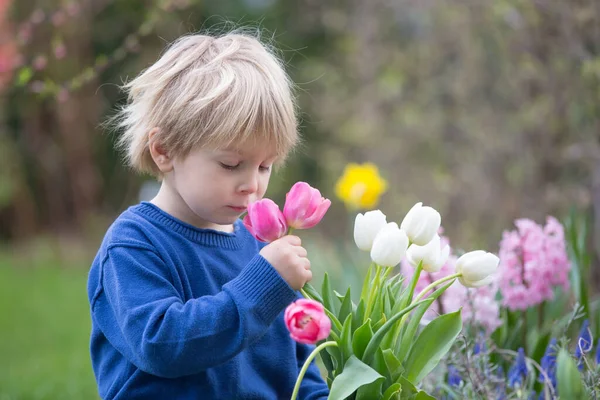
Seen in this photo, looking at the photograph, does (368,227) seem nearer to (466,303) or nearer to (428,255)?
(428,255)

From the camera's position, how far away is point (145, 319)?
58.9 inches

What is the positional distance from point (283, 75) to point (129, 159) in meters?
0.42

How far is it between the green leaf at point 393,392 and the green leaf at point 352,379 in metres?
0.05

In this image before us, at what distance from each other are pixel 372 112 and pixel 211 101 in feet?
15.0

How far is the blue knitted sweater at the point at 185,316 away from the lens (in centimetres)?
148

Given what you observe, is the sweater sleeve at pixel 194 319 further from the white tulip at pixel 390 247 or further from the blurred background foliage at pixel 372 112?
the blurred background foliage at pixel 372 112

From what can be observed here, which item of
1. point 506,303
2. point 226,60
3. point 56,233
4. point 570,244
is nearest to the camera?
point 226,60

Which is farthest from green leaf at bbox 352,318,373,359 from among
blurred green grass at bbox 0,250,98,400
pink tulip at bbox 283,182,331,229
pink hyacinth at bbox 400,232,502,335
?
blurred green grass at bbox 0,250,98,400

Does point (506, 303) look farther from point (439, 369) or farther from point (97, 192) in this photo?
point (97, 192)

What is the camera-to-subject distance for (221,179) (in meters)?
1.62

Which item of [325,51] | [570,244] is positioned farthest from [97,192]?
[570,244]

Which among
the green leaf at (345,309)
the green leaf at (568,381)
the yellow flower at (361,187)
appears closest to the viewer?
the green leaf at (568,381)

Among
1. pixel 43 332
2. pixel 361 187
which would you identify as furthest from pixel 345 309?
pixel 43 332

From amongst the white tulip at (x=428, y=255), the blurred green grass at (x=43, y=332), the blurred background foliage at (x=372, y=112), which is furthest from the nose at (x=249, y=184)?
the blurred green grass at (x=43, y=332)
